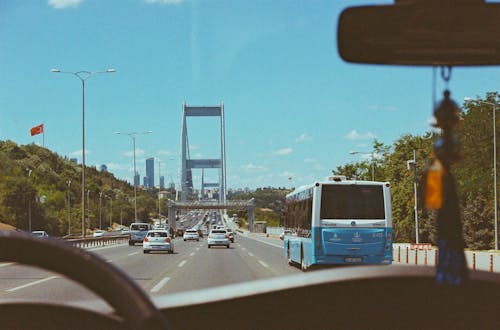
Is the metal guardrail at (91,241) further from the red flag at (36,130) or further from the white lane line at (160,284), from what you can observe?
the red flag at (36,130)

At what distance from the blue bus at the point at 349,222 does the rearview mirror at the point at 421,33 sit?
1965 cm

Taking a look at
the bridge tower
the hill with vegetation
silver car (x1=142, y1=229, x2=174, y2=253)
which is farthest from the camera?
the bridge tower

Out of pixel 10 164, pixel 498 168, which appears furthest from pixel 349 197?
pixel 10 164

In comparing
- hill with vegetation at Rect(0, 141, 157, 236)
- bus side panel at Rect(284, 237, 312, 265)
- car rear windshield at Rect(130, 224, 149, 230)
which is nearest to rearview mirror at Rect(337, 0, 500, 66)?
bus side panel at Rect(284, 237, 312, 265)

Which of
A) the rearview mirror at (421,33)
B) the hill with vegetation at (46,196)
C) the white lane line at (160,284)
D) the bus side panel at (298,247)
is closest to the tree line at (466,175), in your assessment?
the bus side panel at (298,247)

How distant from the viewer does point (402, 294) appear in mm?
2445

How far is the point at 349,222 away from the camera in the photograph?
72.6ft

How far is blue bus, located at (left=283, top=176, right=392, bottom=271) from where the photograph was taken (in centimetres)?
2197

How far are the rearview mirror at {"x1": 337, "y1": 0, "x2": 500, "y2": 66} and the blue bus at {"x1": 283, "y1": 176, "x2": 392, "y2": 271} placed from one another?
64.5 feet

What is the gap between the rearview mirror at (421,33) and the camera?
2.12 meters

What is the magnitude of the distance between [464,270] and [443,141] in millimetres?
396

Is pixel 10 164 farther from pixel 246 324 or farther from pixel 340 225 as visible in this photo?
pixel 246 324

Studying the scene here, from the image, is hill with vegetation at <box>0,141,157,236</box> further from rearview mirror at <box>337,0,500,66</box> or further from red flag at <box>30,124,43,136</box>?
rearview mirror at <box>337,0,500,66</box>

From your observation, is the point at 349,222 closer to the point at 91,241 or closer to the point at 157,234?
the point at 157,234
